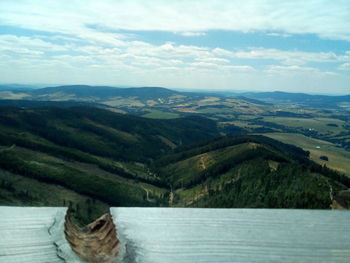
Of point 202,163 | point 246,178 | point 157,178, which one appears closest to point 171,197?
point 157,178

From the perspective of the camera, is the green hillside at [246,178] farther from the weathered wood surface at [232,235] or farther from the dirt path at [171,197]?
the weathered wood surface at [232,235]

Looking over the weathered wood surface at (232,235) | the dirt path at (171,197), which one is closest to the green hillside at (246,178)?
the dirt path at (171,197)

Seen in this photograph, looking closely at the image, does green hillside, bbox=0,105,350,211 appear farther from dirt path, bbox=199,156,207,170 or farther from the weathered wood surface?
the weathered wood surface

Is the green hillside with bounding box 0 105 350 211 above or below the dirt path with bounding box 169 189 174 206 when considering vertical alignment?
above

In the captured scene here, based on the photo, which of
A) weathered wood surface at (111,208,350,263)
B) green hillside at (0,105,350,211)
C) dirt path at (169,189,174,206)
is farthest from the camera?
dirt path at (169,189,174,206)

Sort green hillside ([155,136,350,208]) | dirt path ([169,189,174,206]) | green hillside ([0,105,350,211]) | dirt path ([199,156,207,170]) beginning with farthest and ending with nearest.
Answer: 1. dirt path ([199,156,207,170])
2. dirt path ([169,189,174,206])
3. green hillside ([0,105,350,211])
4. green hillside ([155,136,350,208])

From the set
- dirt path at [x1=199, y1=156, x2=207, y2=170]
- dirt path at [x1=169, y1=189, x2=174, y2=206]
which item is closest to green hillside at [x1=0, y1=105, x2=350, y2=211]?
dirt path at [x1=199, y1=156, x2=207, y2=170]

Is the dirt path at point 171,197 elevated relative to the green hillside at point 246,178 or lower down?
lower down

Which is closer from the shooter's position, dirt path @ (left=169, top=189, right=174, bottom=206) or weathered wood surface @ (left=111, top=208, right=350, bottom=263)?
weathered wood surface @ (left=111, top=208, right=350, bottom=263)

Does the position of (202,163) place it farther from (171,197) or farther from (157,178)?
(171,197)

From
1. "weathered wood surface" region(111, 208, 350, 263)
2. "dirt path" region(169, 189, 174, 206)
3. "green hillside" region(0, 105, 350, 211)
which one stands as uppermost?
"weathered wood surface" region(111, 208, 350, 263)

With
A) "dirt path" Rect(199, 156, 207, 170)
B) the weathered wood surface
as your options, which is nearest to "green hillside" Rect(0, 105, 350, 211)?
"dirt path" Rect(199, 156, 207, 170)
